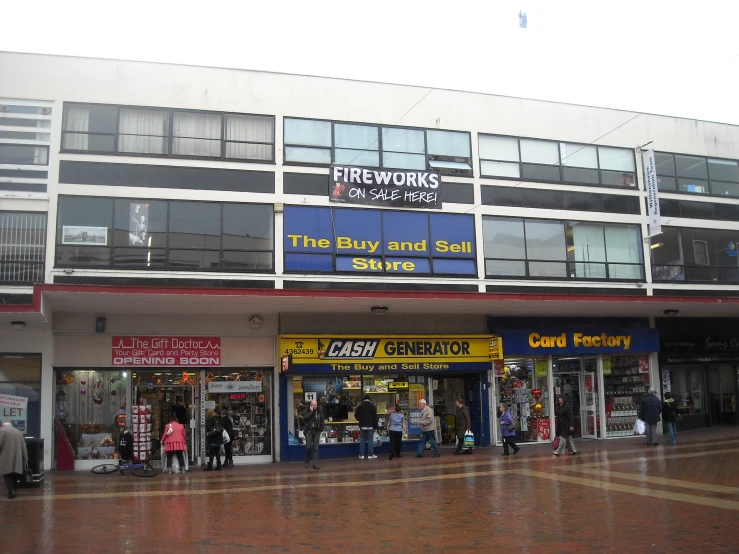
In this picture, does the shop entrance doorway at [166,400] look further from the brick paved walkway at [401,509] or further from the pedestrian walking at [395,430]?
the pedestrian walking at [395,430]

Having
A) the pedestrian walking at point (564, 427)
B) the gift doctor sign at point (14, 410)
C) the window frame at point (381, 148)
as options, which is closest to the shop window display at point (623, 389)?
the pedestrian walking at point (564, 427)

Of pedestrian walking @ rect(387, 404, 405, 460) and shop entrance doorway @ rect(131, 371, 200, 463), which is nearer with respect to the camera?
shop entrance doorway @ rect(131, 371, 200, 463)

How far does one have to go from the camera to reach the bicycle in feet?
53.8

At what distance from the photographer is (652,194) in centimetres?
2225

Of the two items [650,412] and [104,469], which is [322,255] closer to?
[104,469]

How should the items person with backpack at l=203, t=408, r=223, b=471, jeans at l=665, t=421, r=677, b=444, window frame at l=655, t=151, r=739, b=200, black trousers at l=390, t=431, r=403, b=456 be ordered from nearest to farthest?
person with backpack at l=203, t=408, r=223, b=471
black trousers at l=390, t=431, r=403, b=456
jeans at l=665, t=421, r=677, b=444
window frame at l=655, t=151, r=739, b=200

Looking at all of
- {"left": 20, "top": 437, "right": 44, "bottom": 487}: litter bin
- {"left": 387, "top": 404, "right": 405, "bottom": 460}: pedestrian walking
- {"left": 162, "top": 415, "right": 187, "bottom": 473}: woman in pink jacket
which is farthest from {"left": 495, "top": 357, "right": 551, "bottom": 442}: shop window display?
{"left": 20, "top": 437, "right": 44, "bottom": 487}: litter bin

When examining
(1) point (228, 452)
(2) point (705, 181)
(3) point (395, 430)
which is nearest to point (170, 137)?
(1) point (228, 452)

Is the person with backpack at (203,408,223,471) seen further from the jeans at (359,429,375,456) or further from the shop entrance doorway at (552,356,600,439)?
the shop entrance doorway at (552,356,600,439)

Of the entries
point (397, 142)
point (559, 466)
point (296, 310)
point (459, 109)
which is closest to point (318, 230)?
point (296, 310)

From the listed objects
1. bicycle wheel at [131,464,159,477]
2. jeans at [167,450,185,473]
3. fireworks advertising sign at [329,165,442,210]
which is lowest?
bicycle wheel at [131,464,159,477]

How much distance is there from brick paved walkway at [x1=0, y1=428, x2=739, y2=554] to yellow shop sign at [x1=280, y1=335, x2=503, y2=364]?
3.64m

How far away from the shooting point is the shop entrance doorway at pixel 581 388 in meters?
22.9

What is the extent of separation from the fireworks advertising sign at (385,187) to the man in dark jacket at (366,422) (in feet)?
18.1
